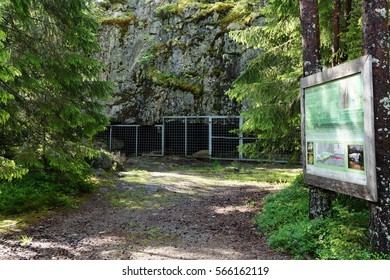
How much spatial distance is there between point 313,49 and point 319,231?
2901 millimetres

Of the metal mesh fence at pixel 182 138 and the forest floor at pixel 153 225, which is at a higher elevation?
the metal mesh fence at pixel 182 138

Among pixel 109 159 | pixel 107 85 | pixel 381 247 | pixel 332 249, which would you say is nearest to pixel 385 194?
pixel 381 247

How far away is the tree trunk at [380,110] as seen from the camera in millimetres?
3904

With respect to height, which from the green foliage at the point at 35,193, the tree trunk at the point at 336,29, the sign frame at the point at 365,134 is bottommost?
the green foliage at the point at 35,193

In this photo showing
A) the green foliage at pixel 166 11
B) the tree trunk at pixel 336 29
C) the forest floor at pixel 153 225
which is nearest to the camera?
the forest floor at pixel 153 225

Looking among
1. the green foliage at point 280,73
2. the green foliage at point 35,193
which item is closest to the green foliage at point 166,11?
the green foliage at point 280,73

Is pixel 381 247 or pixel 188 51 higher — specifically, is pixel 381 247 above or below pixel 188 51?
below

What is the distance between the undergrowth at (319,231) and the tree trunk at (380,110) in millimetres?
303

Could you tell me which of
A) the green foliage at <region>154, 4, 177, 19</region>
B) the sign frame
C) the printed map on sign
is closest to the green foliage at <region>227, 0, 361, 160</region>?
the printed map on sign

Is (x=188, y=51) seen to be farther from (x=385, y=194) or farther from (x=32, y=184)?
(x=385, y=194)

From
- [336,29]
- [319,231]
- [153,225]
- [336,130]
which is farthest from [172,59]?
[319,231]

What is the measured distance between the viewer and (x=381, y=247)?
4.00 m

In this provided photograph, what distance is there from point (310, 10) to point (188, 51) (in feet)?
43.4

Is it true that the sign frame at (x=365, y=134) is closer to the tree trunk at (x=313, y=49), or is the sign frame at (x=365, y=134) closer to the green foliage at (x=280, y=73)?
the tree trunk at (x=313, y=49)
